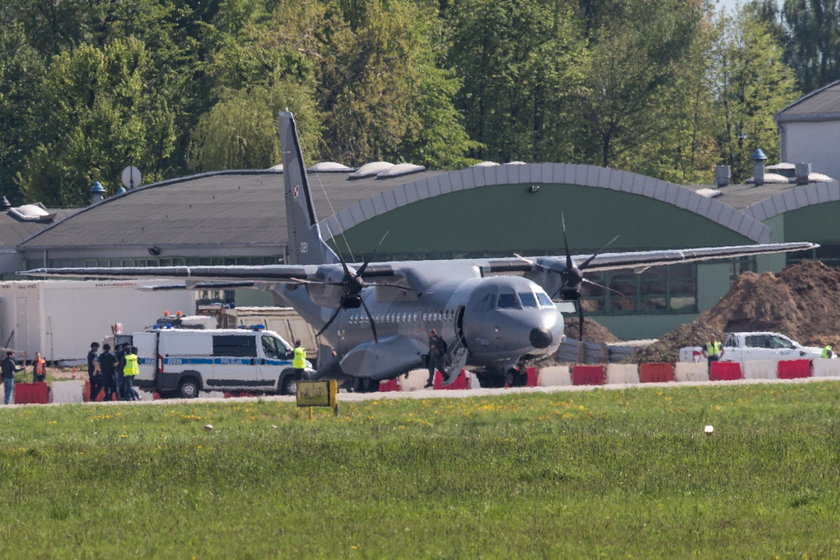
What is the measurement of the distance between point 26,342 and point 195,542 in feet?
135

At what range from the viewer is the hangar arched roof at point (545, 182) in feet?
224

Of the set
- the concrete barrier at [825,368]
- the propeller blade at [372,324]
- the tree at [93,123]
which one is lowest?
the concrete barrier at [825,368]

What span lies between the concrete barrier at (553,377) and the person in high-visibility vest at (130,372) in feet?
42.1

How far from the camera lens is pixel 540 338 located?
41.5 metres

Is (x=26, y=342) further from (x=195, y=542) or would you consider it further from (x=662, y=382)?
(x=195, y=542)

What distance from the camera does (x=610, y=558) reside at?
18438 millimetres

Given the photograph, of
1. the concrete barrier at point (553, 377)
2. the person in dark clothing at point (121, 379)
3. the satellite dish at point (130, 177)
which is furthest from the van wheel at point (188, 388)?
the satellite dish at point (130, 177)

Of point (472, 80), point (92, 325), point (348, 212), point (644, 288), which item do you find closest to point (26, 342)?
point (92, 325)

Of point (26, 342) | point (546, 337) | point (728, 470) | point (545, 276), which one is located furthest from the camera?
point (26, 342)

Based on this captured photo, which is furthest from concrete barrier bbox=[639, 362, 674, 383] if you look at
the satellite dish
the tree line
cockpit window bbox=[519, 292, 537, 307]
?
Answer: the satellite dish

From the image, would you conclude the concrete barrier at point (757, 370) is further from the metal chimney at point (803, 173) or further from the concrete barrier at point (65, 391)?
the metal chimney at point (803, 173)

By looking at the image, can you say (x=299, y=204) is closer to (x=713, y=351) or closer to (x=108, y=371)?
(x=108, y=371)

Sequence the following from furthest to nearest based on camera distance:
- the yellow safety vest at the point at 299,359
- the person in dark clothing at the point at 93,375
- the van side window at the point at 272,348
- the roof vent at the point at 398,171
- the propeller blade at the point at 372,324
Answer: the roof vent at the point at 398,171 < the van side window at the point at 272,348 < the person in dark clothing at the point at 93,375 < the yellow safety vest at the point at 299,359 < the propeller blade at the point at 372,324

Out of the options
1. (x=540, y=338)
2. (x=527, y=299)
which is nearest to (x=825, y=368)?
(x=527, y=299)
